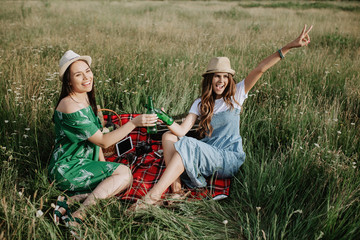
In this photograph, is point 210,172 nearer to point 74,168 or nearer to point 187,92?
point 74,168

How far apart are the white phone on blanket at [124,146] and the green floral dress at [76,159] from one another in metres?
0.69

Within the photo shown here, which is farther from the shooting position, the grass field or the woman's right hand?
the woman's right hand

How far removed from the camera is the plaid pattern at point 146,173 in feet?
8.45

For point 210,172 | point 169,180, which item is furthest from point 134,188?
point 210,172

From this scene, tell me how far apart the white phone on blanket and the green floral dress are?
686 millimetres

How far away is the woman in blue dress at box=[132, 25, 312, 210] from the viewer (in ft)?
8.34

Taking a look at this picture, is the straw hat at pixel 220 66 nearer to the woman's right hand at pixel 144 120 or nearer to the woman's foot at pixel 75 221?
the woman's right hand at pixel 144 120

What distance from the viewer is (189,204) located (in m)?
2.33

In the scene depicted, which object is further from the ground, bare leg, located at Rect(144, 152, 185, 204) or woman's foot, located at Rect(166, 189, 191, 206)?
bare leg, located at Rect(144, 152, 185, 204)

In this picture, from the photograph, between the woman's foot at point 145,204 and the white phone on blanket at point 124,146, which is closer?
the woman's foot at point 145,204

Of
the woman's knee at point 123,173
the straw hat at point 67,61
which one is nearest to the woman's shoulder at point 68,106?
the straw hat at point 67,61

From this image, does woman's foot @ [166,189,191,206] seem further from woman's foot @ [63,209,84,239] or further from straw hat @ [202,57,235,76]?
straw hat @ [202,57,235,76]

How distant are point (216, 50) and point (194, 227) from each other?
4771 millimetres

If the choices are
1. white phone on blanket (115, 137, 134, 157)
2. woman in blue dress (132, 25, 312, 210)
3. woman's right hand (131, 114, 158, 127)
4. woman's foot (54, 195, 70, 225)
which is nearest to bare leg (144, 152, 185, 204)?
woman in blue dress (132, 25, 312, 210)
